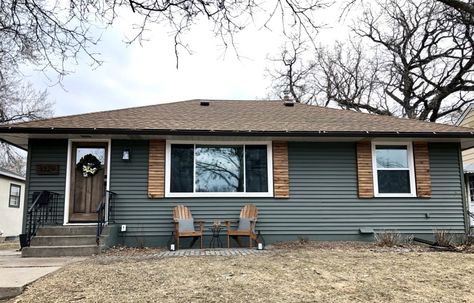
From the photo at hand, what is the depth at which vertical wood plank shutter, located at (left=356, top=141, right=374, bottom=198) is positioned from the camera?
8570 mm

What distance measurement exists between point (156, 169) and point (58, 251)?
242 cm

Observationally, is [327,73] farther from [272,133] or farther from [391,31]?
[272,133]

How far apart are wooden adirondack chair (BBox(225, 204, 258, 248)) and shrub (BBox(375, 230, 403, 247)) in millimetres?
2515

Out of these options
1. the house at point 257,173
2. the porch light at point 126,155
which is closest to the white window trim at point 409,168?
the house at point 257,173

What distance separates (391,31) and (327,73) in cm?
437

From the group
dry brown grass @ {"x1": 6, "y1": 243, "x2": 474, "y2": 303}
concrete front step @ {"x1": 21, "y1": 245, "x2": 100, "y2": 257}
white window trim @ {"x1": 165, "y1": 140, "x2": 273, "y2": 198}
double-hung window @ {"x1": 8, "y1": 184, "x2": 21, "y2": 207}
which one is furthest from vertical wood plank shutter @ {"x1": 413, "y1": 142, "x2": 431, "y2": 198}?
double-hung window @ {"x1": 8, "y1": 184, "x2": 21, "y2": 207}

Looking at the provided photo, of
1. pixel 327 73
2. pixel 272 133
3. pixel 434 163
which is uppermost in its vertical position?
pixel 327 73

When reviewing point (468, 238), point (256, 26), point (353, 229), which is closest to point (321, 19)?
point (256, 26)

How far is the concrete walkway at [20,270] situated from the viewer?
4.24 metres

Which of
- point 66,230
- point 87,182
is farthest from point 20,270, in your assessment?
point 87,182

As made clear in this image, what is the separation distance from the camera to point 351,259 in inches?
231

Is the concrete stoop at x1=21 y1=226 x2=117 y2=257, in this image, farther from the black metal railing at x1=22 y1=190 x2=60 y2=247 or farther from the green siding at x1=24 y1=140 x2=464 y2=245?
the green siding at x1=24 y1=140 x2=464 y2=245

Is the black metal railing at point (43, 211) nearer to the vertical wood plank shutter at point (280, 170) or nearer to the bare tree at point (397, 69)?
the vertical wood plank shutter at point (280, 170)

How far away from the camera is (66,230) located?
740cm
